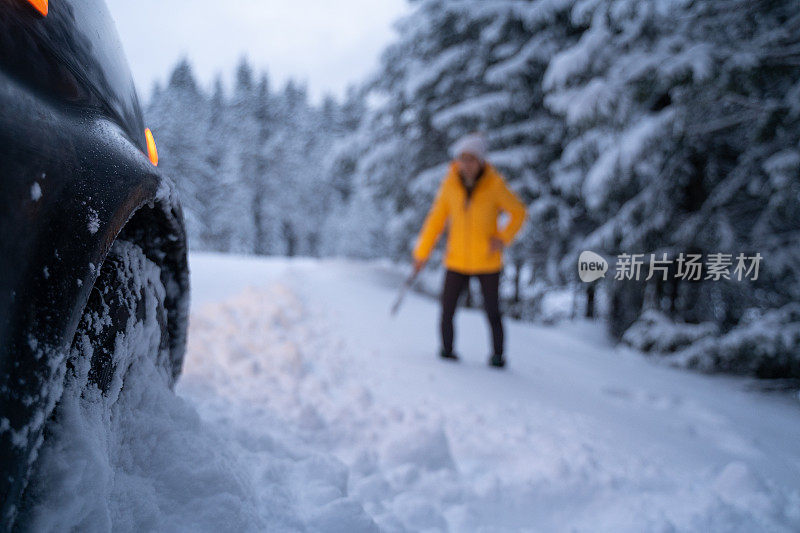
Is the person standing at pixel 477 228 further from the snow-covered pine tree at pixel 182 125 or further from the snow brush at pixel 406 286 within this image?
the snow-covered pine tree at pixel 182 125

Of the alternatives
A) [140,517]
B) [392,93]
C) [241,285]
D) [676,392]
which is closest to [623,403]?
[676,392]

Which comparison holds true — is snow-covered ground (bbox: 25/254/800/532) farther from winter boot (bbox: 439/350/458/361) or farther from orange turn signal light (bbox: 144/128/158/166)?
orange turn signal light (bbox: 144/128/158/166)

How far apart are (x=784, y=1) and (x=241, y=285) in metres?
5.92

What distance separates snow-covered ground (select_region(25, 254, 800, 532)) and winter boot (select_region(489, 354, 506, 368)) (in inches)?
3.1

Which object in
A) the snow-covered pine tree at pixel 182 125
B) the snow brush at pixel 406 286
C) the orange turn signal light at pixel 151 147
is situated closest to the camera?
the orange turn signal light at pixel 151 147

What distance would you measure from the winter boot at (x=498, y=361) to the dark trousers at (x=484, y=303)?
0.11 feet

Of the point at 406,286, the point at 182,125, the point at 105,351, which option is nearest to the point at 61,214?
the point at 105,351

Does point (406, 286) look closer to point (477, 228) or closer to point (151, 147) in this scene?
point (477, 228)

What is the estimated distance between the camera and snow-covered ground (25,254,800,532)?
0.99 metres

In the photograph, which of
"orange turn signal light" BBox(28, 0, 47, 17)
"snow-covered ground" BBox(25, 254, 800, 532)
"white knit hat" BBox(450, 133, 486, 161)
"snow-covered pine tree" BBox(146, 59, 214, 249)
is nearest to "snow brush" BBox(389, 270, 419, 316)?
"snow-covered ground" BBox(25, 254, 800, 532)

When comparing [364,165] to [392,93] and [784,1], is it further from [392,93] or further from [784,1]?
[784,1]

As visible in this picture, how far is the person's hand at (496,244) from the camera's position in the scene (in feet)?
11.0

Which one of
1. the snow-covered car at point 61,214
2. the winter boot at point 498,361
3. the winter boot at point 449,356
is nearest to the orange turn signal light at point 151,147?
the snow-covered car at point 61,214

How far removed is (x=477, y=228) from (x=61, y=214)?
9.93ft
